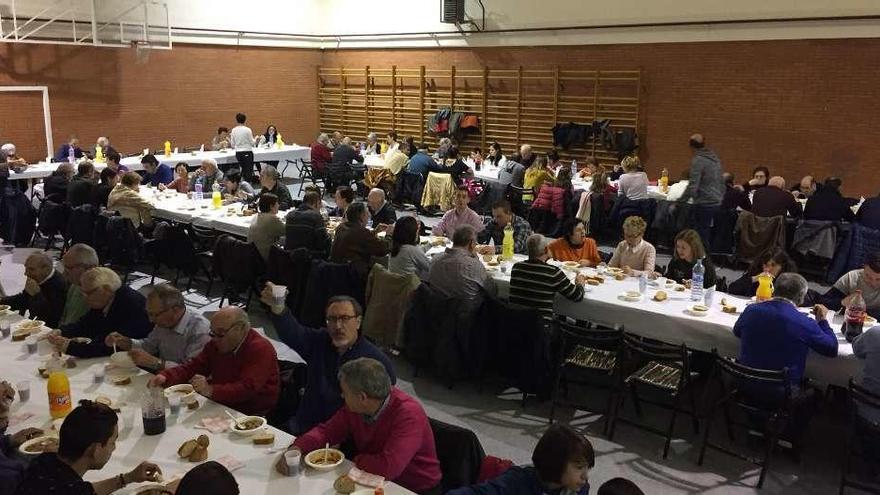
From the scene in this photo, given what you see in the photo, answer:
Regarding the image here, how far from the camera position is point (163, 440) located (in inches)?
133

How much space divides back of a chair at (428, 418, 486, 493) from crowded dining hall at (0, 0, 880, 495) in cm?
1

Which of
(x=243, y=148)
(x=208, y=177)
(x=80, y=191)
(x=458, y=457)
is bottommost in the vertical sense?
(x=458, y=457)

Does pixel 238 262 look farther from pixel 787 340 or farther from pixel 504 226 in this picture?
pixel 787 340

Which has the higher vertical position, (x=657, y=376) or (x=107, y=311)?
(x=107, y=311)

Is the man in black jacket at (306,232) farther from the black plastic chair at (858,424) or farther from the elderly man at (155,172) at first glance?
the black plastic chair at (858,424)

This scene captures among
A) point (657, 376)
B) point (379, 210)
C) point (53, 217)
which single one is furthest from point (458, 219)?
point (53, 217)

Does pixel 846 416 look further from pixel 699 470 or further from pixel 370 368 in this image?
pixel 370 368

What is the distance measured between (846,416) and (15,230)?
33.1ft

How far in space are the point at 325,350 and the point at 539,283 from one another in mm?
2212

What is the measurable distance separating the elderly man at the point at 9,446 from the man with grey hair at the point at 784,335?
4128 millimetres

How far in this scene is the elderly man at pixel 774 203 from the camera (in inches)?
352

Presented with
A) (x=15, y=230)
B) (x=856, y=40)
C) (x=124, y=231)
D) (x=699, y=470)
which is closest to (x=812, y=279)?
(x=856, y=40)

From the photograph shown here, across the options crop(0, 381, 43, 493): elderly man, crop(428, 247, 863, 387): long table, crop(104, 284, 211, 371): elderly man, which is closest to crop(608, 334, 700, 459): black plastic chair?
crop(428, 247, 863, 387): long table

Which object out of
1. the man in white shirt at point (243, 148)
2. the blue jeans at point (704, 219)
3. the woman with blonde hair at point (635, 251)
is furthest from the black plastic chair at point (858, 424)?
the man in white shirt at point (243, 148)
